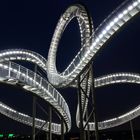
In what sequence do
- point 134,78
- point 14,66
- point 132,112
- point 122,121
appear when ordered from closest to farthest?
point 14,66, point 134,78, point 132,112, point 122,121

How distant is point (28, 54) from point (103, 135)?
58.7 meters

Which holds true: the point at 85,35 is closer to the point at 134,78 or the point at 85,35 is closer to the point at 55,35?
the point at 55,35

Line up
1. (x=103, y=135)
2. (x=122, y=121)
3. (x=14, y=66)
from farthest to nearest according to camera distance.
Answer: (x=103, y=135) → (x=122, y=121) → (x=14, y=66)

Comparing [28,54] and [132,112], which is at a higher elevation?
[28,54]

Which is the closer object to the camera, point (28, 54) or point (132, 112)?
point (28, 54)

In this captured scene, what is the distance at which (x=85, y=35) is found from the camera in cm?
2469

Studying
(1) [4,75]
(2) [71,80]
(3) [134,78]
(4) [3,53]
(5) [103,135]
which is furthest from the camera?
(5) [103,135]

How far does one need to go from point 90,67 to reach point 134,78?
1203 cm

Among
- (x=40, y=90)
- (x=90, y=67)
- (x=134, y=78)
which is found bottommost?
(x=40, y=90)

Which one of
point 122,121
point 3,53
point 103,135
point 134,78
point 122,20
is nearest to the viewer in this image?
point 122,20

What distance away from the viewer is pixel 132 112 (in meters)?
40.8

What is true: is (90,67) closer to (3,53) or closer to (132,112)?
(3,53)

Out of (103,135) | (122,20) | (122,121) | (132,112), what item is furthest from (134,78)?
(103,135)

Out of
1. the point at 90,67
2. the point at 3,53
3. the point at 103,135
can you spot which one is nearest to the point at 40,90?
the point at 90,67
